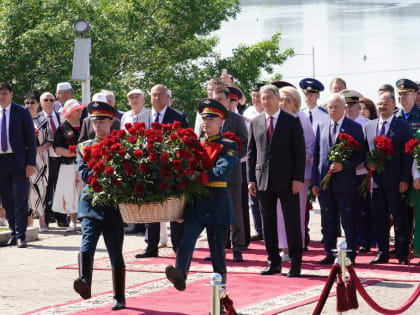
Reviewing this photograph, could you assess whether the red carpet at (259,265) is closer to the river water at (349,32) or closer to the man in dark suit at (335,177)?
the man in dark suit at (335,177)

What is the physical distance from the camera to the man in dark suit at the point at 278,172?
31.5ft

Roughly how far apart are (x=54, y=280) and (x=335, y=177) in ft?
11.5

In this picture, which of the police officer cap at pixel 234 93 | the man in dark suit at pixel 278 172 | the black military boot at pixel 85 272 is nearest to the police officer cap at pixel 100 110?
the black military boot at pixel 85 272

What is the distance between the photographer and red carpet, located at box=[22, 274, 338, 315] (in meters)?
7.83

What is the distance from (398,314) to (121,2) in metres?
19.8

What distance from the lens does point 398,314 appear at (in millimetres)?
7199

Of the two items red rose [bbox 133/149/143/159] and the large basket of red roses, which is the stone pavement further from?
red rose [bbox 133/149/143/159]

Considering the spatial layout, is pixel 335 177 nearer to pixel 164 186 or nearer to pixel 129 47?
pixel 164 186

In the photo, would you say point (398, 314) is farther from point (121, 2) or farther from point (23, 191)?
point (121, 2)

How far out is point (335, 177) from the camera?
10172 millimetres

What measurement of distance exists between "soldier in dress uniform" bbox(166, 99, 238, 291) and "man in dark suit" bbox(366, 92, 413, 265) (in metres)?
2.98

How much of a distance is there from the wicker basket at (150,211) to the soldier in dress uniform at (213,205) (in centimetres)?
23

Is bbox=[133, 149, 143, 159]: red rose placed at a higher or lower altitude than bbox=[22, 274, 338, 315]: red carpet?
higher

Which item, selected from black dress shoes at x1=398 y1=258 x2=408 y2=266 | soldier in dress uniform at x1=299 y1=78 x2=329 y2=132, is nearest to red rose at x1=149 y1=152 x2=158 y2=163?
black dress shoes at x1=398 y1=258 x2=408 y2=266
